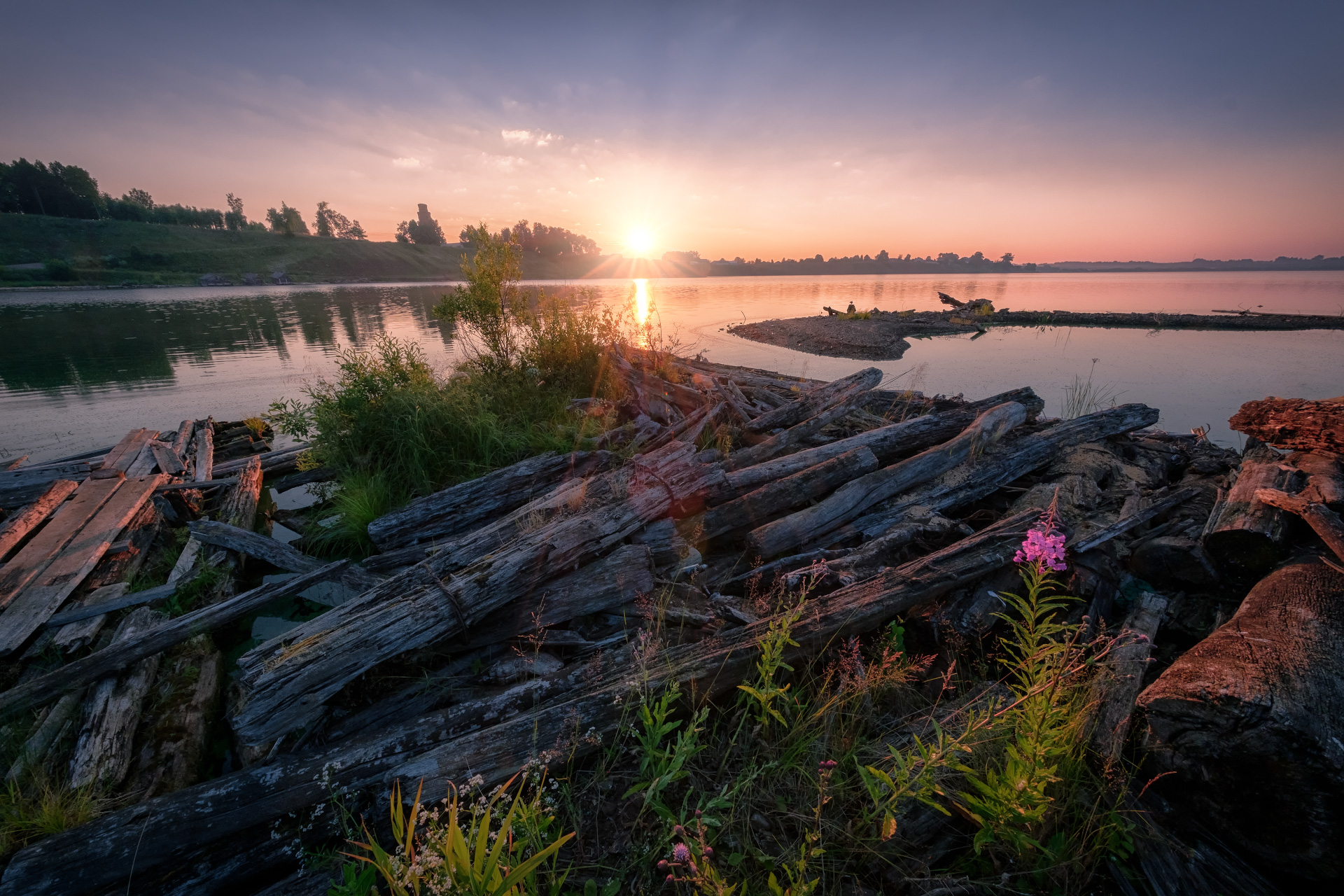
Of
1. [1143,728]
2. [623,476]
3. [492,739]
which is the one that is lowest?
[492,739]

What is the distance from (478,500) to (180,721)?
10.6ft

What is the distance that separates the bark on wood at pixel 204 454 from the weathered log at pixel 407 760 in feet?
22.7

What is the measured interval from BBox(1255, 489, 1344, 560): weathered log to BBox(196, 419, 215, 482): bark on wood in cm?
1336

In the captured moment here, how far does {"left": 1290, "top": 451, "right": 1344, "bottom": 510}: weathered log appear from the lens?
4.18 meters

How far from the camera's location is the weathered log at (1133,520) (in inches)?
168

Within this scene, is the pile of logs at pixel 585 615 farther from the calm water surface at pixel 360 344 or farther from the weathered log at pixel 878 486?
the calm water surface at pixel 360 344

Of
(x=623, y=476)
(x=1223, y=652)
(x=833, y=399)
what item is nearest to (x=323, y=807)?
(x=623, y=476)

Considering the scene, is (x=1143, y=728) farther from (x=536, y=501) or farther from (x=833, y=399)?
(x=833, y=399)

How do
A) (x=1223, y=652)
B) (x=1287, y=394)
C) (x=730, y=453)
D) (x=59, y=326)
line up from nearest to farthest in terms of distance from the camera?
(x=1223, y=652), (x=730, y=453), (x=1287, y=394), (x=59, y=326)

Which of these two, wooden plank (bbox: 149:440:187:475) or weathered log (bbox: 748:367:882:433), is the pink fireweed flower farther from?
wooden plank (bbox: 149:440:187:475)

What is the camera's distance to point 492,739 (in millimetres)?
2969

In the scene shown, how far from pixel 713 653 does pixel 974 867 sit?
70.4 inches

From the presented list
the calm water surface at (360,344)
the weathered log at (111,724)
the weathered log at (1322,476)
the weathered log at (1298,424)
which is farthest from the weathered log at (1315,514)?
the weathered log at (111,724)

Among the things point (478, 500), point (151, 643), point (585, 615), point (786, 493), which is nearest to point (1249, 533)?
point (786, 493)
